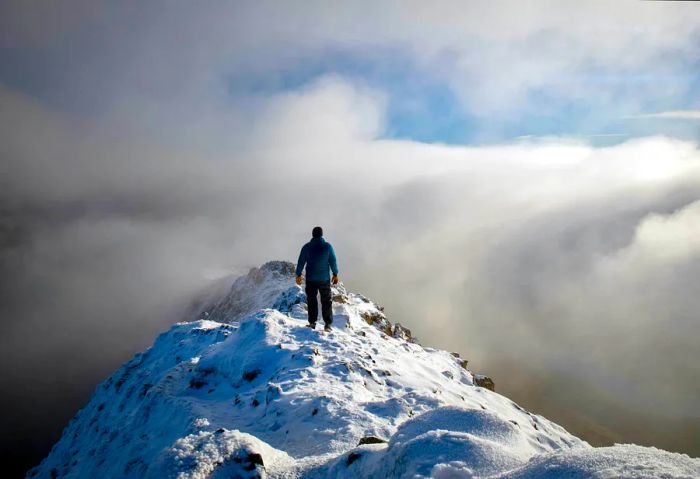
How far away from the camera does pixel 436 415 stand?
268 inches

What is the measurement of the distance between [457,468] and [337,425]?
4879mm

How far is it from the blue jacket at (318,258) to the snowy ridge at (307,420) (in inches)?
94.6

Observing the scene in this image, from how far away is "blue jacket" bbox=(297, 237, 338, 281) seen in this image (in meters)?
15.3

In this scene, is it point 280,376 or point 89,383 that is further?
point 89,383

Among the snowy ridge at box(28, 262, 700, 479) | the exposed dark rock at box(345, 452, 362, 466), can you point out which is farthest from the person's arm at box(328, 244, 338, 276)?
the exposed dark rock at box(345, 452, 362, 466)

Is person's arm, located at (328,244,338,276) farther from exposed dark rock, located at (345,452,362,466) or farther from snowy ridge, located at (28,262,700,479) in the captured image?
exposed dark rock, located at (345,452,362,466)

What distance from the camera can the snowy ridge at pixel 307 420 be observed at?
5129mm

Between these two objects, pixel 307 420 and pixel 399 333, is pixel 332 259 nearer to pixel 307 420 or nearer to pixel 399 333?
pixel 307 420

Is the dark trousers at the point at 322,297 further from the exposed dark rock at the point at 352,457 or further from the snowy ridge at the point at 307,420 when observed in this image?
the exposed dark rock at the point at 352,457

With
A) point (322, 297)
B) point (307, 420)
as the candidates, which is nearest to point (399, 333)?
point (322, 297)

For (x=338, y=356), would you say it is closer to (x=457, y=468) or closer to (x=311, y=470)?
(x=311, y=470)

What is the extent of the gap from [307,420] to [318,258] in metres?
6.84

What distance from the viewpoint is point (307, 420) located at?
9547 mm

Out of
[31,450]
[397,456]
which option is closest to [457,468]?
[397,456]
